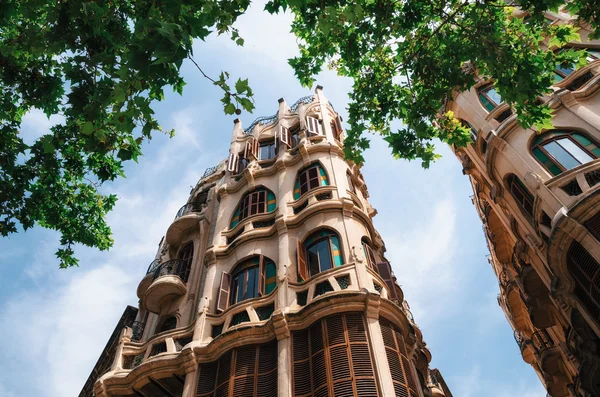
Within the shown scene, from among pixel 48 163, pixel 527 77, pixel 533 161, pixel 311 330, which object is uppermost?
pixel 533 161

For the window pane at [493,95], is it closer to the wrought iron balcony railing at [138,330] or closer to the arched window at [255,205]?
the arched window at [255,205]

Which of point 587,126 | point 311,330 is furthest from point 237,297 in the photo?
point 587,126

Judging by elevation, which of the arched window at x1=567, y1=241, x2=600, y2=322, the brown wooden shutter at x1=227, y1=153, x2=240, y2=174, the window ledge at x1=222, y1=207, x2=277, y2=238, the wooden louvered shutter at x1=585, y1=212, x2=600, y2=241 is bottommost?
the arched window at x1=567, y1=241, x2=600, y2=322

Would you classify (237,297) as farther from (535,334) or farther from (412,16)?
(535,334)

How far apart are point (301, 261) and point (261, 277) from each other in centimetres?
158

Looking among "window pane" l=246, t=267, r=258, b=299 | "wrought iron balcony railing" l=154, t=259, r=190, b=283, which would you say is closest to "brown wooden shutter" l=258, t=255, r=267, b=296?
"window pane" l=246, t=267, r=258, b=299

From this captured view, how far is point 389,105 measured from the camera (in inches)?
436

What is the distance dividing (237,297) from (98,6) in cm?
1061

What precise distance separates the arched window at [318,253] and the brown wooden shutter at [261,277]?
1488mm

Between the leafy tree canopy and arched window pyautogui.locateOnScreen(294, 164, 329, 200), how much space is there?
24.8ft

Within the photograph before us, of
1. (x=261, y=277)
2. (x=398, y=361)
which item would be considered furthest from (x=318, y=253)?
(x=398, y=361)

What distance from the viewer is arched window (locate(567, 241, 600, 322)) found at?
13023 millimetres

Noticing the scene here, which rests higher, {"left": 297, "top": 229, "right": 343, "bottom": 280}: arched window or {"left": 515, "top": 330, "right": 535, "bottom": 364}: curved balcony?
{"left": 515, "top": 330, "right": 535, "bottom": 364}: curved balcony

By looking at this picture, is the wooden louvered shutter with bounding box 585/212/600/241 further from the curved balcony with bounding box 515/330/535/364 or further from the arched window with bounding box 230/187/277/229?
the curved balcony with bounding box 515/330/535/364
